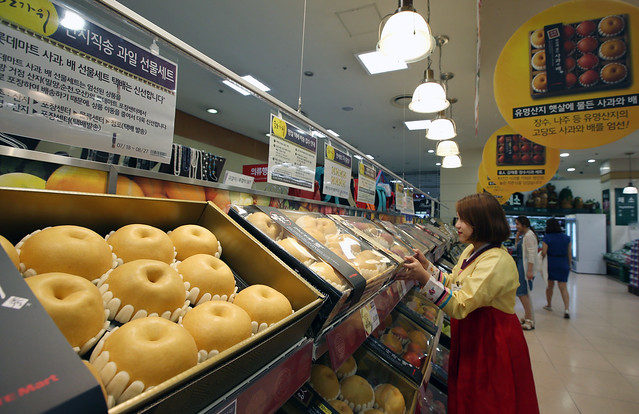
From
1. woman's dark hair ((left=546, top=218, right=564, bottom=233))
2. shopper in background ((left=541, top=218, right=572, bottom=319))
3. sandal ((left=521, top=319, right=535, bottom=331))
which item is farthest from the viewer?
woman's dark hair ((left=546, top=218, right=564, bottom=233))

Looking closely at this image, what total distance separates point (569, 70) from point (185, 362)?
285 centimetres

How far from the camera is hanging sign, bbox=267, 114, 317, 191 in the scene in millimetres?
1651

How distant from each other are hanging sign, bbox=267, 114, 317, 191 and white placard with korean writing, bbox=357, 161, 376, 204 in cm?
91

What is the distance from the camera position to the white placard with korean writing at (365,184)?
2889 millimetres

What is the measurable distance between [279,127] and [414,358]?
5.02 feet

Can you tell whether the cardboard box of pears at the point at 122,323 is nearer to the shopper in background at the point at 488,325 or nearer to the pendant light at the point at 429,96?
the shopper in background at the point at 488,325

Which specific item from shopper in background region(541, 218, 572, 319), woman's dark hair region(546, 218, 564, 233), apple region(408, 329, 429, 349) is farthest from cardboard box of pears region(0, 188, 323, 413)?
woman's dark hair region(546, 218, 564, 233)

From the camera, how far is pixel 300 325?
76 cm

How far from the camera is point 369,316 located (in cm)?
124

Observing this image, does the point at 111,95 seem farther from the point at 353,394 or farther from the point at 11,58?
the point at 353,394

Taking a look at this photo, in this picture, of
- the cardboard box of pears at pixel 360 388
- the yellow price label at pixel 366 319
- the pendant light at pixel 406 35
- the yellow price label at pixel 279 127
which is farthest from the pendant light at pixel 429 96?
the yellow price label at pixel 366 319

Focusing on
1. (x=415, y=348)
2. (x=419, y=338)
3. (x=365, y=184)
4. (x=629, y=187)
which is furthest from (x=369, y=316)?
(x=629, y=187)

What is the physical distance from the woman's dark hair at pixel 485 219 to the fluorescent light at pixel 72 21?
1.91 meters

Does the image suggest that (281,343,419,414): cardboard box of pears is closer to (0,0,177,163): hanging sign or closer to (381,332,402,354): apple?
(381,332,402,354): apple
